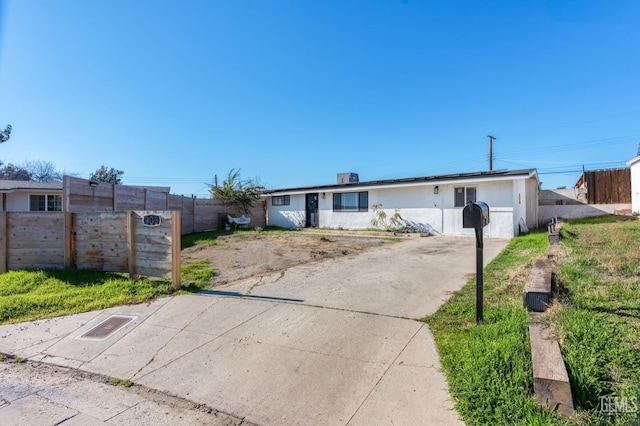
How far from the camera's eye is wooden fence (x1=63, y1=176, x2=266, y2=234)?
353 inches

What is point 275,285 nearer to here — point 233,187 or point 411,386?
point 411,386

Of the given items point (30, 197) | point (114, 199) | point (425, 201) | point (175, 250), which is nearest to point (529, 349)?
point (175, 250)

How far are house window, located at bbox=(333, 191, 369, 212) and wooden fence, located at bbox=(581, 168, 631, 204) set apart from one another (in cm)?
1356

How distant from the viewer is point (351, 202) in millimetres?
18344

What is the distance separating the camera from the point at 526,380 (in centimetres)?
235

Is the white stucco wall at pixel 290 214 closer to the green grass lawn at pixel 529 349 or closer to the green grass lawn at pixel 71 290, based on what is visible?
the green grass lawn at pixel 71 290

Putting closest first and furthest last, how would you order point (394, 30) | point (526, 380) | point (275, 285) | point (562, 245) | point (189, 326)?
point (526, 380)
point (189, 326)
point (275, 285)
point (562, 245)
point (394, 30)

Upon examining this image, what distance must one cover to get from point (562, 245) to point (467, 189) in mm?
6598

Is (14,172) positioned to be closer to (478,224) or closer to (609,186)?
(478,224)

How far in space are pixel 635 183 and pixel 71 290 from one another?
23.9m

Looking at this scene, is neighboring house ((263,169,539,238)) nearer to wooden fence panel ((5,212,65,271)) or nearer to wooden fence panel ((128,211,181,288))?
wooden fence panel ((128,211,181,288))

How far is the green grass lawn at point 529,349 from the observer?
2.14m

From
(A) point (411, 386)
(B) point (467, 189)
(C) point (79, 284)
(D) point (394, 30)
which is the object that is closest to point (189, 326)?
(A) point (411, 386)

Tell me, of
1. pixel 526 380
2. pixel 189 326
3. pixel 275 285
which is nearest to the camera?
pixel 526 380
